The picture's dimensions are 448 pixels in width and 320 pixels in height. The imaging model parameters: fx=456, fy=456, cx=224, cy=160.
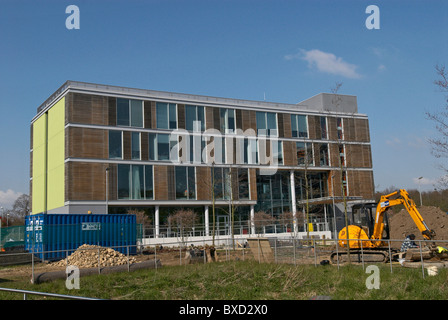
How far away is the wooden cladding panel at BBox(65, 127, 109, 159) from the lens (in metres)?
45.2

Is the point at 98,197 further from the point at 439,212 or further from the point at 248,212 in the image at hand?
the point at 439,212

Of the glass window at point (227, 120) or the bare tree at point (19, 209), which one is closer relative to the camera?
the glass window at point (227, 120)

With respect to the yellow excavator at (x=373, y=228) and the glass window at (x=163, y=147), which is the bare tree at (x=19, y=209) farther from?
the yellow excavator at (x=373, y=228)

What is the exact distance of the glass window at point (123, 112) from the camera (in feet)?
159

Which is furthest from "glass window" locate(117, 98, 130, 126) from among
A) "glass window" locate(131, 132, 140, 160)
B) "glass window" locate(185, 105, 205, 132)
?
"glass window" locate(185, 105, 205, 132)

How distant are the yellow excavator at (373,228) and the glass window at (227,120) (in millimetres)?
29610

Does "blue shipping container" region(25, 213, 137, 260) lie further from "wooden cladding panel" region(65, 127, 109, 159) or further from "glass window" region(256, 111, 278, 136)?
"glass window" region(256, 111, 278, 136)

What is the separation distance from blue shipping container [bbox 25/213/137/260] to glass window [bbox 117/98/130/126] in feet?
52.2

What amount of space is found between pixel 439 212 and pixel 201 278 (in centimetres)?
2391

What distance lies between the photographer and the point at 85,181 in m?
45.2

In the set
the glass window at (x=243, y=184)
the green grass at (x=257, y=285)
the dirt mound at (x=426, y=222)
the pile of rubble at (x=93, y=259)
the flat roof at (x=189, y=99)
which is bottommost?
the green grass at (x=257, y=285)

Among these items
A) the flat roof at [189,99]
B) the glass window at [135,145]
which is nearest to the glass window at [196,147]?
the flat roof at [189,99]
